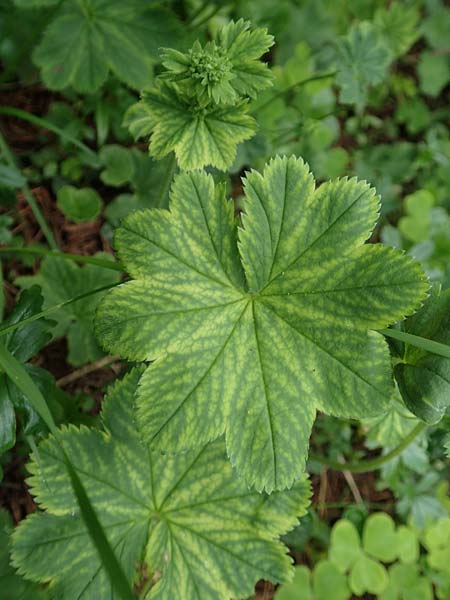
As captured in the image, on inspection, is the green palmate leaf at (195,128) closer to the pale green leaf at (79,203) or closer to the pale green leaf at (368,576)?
the pale green leaf at (79,203)

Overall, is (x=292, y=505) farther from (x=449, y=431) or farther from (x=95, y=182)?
(x=95, y=182)

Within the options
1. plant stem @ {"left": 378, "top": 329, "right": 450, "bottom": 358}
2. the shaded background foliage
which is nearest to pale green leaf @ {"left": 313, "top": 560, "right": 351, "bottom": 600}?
the shaded background foliage

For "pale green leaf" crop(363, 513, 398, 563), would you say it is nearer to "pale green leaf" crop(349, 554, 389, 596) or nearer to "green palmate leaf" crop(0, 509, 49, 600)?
"pale green leaf" crop(349, 554, 389, 596)

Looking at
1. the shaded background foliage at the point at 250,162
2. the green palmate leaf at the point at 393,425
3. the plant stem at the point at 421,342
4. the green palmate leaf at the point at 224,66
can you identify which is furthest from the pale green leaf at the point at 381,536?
the green palmate leaf at the point at 224,66

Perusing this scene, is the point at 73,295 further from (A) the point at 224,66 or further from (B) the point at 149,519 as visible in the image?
(A) the point at 224,66

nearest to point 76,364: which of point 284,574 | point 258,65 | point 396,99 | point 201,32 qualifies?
point 284,574

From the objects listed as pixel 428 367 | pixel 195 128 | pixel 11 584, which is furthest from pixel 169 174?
pixel 11 584
